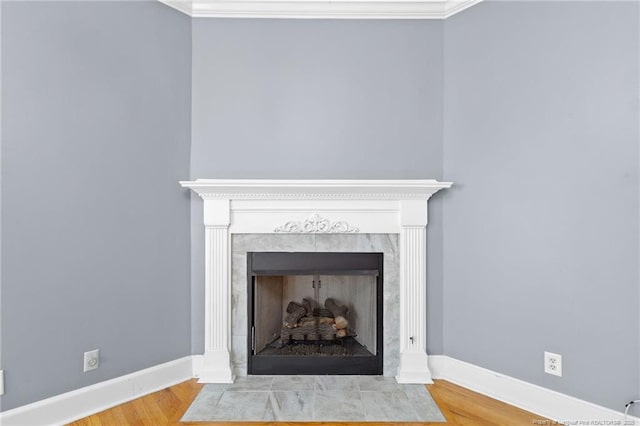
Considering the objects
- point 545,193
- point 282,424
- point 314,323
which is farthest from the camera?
point 314,323

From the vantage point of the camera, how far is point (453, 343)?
99.3 inches

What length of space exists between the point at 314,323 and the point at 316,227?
751 mm

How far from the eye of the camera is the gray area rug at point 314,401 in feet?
6.68

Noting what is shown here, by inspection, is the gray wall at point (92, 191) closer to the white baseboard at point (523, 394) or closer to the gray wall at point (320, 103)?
the gray wall at point (320, 103)

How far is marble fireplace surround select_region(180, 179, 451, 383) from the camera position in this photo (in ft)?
8.13

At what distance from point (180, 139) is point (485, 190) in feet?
6.94

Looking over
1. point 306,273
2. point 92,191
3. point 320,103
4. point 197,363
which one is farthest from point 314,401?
point 320,103

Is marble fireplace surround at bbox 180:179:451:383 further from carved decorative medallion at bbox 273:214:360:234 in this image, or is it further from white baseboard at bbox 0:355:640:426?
white baseboard at bbox 0:355:640:426

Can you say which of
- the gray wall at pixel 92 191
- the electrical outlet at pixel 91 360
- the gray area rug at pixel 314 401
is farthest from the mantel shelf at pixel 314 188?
the gray area rug at pixel 314 401

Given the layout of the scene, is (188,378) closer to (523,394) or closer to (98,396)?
(98,396)

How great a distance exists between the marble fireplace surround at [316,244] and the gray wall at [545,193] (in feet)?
0.86

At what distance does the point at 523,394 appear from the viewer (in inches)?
85.3

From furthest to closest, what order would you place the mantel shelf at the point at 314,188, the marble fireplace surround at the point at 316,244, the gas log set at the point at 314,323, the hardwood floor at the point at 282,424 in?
the gas log set at the point at 314,323
the marble fireplace surround at the point at 316,244
the mantel shelf at the point at 314,188
the hardwood floor at the point at 282,424

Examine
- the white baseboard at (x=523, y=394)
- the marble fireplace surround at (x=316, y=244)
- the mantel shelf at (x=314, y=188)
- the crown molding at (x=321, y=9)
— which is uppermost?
the crown molding at (x=321, y=9)
